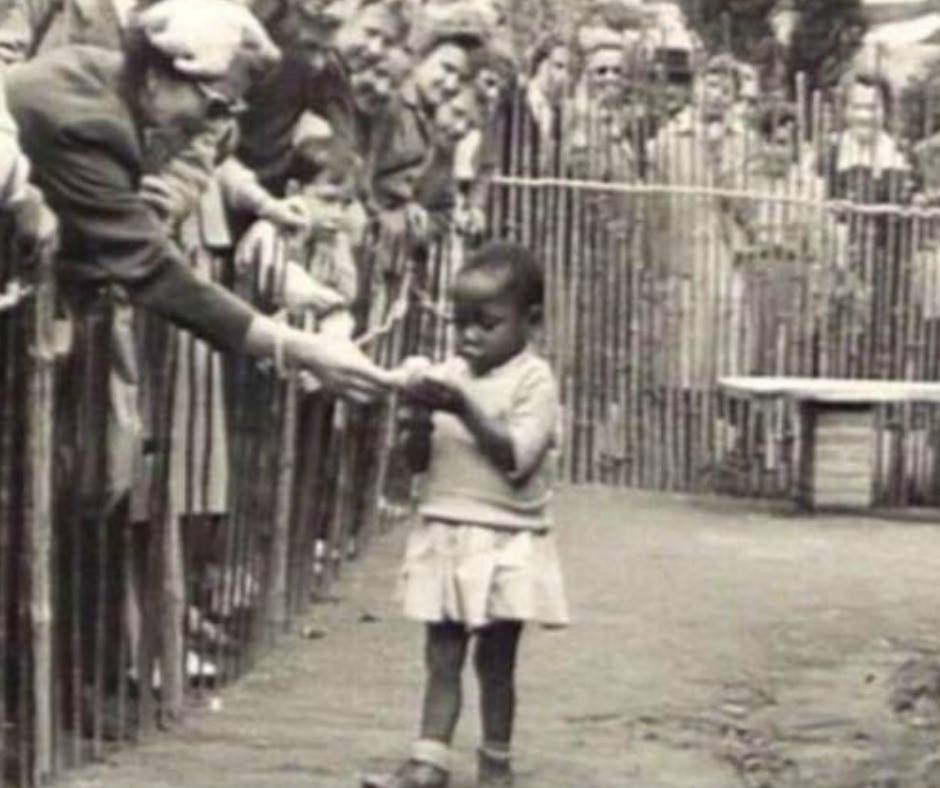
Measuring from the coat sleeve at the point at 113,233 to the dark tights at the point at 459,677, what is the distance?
1014mm

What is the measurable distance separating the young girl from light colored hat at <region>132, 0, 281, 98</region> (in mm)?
770

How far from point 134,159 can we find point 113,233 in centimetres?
20

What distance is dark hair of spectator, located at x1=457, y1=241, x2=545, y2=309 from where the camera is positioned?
9.43 m

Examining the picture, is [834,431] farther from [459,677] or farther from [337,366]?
[337,366]

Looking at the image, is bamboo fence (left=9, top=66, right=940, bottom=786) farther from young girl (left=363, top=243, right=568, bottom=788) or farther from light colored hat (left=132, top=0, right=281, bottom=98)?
young girl (left=363, top=243, right=568, bottom=788)

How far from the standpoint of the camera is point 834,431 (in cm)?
2023

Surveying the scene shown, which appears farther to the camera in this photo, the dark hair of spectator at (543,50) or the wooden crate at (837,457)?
the dark hair of spectator at (543,50)

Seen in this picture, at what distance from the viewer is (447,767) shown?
9.41m

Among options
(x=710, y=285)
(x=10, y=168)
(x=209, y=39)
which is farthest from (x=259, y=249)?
(x=710, y=285)

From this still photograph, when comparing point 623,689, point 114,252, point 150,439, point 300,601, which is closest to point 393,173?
point 300,601

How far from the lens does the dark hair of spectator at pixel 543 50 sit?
70.5ft

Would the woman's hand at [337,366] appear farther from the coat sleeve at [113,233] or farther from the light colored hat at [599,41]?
the light colored hat at [599,41]

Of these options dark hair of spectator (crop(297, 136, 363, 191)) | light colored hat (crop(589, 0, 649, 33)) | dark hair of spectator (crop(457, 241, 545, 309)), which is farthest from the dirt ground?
light colored hat (crop(589, 0, 649, 33))

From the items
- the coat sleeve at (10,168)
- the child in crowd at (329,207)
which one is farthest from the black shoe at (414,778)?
the child in crowd at (329,207)
